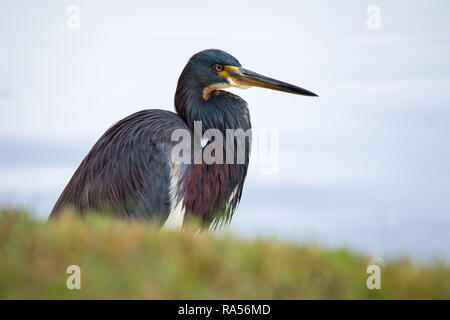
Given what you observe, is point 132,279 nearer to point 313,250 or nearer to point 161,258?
point 161,258

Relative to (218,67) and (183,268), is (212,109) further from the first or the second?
Result: (183,268)

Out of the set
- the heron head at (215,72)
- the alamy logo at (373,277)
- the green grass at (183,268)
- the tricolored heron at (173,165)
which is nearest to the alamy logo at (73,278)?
the green grass at (183,268)

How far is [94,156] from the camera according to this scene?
7.64 meters

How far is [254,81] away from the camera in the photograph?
26.9 feet

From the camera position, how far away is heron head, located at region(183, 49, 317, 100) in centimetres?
791

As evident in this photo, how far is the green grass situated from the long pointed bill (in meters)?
3.29

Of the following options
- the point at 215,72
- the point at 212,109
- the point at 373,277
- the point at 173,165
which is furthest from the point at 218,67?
the point at 373,277

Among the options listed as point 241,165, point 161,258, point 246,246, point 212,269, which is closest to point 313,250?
point 246,246

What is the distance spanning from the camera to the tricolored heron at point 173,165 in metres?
7.35

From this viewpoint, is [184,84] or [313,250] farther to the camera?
[184,84]

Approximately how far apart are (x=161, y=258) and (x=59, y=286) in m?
0.79

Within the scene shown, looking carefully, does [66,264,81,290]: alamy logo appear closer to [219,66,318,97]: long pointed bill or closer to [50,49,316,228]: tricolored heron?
[50,49,316,228]: tricolored heron

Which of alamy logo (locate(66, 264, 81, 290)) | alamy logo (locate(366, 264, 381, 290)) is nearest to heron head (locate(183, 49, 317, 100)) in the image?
alamy logo (locate(366, 264, 381, 290))
